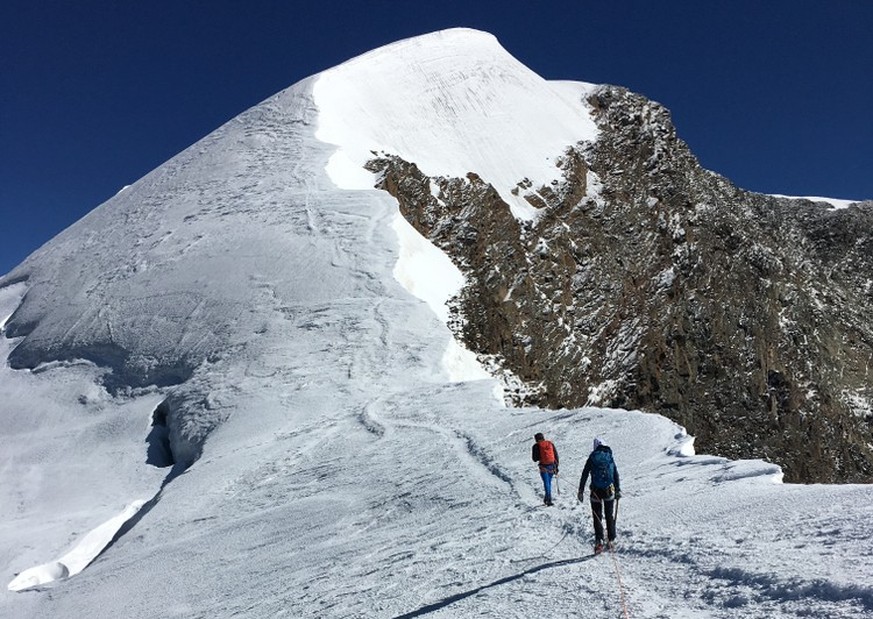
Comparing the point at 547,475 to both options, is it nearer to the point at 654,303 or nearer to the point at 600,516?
the point at 600,516

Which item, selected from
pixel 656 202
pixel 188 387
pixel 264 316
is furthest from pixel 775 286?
pixel 188 387

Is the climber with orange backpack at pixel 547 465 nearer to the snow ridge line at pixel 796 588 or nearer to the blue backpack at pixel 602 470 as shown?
the blue backpack at pixel 602 470

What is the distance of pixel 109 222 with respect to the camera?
34031 mm

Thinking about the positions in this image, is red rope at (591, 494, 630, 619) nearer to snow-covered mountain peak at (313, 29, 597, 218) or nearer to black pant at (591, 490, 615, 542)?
black pant at (591, 490, 615, 542)

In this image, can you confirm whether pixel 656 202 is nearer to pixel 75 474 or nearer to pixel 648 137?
pixel 648 137

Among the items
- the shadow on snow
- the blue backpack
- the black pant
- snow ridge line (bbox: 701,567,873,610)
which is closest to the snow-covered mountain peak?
the blue backpack

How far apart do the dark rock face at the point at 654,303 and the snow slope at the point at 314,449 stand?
10.4ft

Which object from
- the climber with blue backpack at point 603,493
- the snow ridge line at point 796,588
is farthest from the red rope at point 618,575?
the snow ridge line at point 796,588

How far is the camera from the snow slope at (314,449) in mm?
7348

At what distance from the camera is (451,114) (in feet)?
133

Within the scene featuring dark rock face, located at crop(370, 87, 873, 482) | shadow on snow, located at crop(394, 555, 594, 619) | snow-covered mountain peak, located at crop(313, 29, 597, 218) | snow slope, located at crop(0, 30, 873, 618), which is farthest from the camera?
snow-covered mountain peak, located at crop(313, 29, 597, 218)

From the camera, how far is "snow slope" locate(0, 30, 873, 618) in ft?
24.1

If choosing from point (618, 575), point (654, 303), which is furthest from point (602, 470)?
point (654, 303)

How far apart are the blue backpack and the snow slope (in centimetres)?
66
